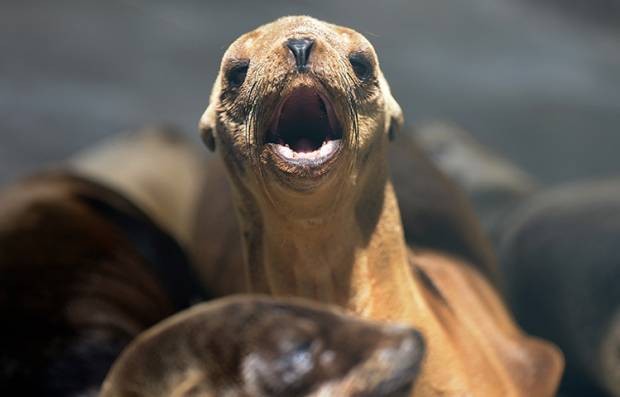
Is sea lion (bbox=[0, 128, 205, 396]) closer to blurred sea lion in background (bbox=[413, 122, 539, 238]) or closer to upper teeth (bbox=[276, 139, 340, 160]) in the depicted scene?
upper teeth (bbox=[276, 139, 340, 160])

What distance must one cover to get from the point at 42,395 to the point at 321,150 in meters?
0.69

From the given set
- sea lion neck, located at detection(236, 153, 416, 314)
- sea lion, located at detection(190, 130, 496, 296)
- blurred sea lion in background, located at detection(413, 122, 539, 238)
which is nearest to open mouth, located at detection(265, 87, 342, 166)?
sea lion neck, located at detection(236, 153, 416, 314)

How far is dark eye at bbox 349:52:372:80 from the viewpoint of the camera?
3.10ft

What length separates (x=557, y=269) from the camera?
1860mm

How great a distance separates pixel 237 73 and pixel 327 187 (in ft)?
0.58

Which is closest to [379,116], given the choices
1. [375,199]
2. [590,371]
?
[375,199]

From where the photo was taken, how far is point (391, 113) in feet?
3.38

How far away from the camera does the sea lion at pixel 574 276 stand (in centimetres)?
157

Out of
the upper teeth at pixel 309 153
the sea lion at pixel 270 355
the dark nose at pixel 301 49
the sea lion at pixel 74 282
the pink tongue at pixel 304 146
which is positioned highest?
the dark nose at pixel 301 49

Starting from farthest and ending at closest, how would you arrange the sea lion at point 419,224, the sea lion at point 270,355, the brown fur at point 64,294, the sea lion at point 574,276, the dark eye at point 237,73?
the sea lion at point 574,276 < the sea lion at point 419,224 < the brown fur at point 64,294 < the dark eye at point 237,73 < the sea lion at point 270,355

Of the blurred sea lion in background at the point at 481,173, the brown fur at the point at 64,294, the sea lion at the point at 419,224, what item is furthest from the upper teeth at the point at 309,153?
the blurred sea lion in background at the point at 481,173

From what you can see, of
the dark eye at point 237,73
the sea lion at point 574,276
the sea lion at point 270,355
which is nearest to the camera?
the sea lion at point 270,355

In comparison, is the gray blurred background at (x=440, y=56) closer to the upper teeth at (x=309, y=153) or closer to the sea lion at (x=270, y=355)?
the upper teeth at (x=309, y=153)

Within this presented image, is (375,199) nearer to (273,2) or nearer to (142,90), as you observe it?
(273,2)
